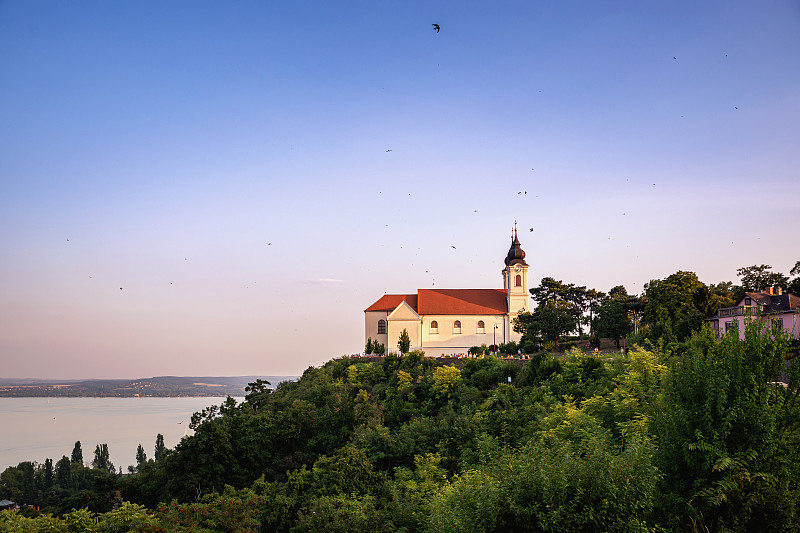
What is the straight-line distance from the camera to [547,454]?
13.0m

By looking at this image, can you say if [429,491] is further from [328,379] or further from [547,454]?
[328,379]

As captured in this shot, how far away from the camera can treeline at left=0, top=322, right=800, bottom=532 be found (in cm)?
1130

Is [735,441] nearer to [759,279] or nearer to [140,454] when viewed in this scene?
[759,279]

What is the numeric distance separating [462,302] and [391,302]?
8.16 meters

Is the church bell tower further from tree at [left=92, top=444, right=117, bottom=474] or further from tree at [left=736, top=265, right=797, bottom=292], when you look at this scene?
tree at [left=92, top=444, right=117, bottom=474]

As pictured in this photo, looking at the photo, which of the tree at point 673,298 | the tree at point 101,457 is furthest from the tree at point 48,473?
the tree at point 673,298

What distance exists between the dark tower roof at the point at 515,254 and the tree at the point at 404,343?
14.6 metres

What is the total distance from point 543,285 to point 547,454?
55.5 meters

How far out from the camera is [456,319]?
63.5 m

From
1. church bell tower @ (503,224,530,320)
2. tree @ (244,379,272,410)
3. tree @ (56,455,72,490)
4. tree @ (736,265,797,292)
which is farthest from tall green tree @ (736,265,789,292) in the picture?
tree @ (56,455,72,490)

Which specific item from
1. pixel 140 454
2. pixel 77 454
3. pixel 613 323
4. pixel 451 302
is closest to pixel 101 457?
pixel 77 454

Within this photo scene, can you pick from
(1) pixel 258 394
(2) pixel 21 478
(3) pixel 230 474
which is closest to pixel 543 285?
(1) pixel 258 394

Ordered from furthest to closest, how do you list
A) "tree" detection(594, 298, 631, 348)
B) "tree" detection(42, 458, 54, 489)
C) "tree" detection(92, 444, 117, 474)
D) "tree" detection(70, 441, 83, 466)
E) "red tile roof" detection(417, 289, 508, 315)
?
"tree" detection(92, 444, 117, 474) → "tree" detection(70, 441, 83, 466) → "tree" detection(42, 458, 54, 489) → "red tile roof" detection(417, 289, 508, 315) → "tree" detection(594, 298, 631, 348)

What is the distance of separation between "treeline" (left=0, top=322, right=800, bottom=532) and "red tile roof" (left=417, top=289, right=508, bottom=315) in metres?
16.7
